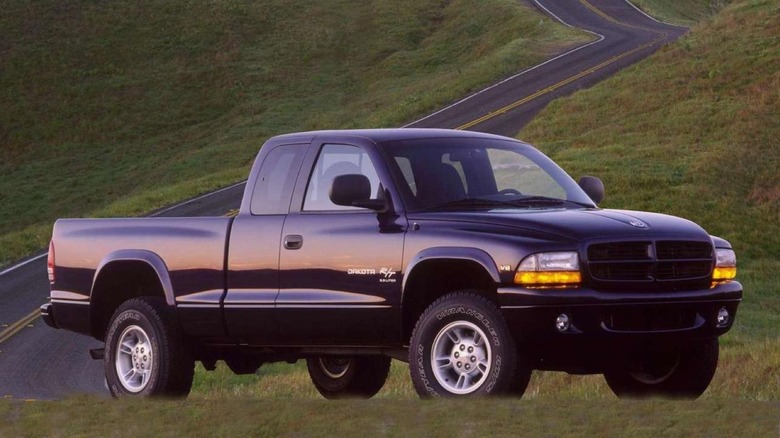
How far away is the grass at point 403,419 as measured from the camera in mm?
6430

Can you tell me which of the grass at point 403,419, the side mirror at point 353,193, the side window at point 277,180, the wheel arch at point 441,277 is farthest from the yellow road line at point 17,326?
the grass at point 403,419

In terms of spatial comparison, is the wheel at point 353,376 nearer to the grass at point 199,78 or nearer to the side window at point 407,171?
the side window at point 407,171

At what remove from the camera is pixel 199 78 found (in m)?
65.6

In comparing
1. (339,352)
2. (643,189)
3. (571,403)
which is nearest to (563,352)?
(571,403)

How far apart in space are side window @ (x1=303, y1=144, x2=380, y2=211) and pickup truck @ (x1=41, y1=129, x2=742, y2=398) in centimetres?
1

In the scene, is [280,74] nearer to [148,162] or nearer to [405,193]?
[148,162]

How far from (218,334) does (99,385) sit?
9.73 m

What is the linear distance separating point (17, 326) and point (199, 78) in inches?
1661

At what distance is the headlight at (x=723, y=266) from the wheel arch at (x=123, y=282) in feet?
13.1

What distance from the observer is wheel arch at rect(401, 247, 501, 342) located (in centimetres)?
852

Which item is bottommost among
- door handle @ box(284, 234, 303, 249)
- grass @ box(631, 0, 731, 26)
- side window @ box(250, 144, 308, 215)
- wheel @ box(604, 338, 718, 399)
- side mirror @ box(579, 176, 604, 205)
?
grass @ box(631, 0, 731, 26)

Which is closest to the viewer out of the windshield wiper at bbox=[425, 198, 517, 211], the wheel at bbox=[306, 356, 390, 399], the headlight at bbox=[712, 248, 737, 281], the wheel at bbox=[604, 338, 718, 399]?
the headlight at bbox=[712, 248, 737, 281]

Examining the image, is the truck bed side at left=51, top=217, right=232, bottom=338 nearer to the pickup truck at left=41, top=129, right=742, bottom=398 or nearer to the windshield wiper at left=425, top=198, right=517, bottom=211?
the pickup truck at left=41, top=129, right=742, bottom=398

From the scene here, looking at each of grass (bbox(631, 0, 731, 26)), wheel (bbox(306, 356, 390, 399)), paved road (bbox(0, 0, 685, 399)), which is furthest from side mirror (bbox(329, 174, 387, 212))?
grass (bbox(631, 0, 731, 26))
